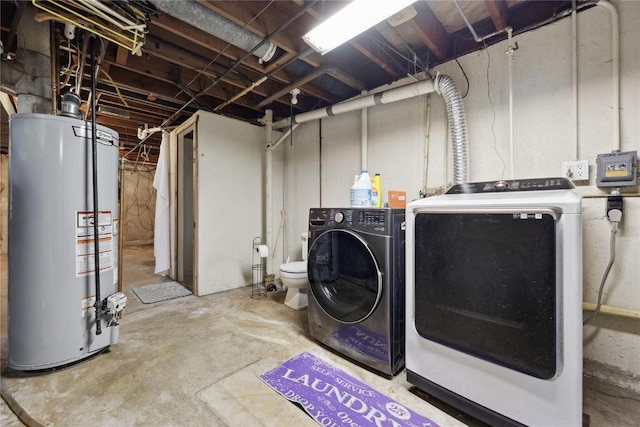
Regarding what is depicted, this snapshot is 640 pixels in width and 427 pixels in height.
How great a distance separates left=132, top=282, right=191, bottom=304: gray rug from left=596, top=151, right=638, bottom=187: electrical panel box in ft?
11.9

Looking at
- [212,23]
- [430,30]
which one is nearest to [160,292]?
[212,23]

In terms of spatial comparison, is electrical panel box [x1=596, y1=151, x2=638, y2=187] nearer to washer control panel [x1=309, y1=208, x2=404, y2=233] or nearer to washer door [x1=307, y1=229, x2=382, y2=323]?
washer control panel [x1=309, y1=208, x2=404, y2=233]

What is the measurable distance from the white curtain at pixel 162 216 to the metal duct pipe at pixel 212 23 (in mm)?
2192

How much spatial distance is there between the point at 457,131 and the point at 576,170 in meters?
0.72

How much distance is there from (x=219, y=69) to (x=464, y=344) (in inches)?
112

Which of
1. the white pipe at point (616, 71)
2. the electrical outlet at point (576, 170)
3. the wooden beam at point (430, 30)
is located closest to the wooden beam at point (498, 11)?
the wooden beam at point (430, 30)

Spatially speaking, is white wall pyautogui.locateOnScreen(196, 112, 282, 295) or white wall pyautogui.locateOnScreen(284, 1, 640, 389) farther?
white wall pyautogui.locateOnScreen(196, 112, 282, 295)

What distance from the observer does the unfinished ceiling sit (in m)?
1.62

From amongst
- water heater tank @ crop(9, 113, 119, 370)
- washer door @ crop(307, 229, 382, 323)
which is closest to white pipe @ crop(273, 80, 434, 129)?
washer door @ crop(307, 229, 382, 323)

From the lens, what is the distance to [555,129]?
1.69 meters

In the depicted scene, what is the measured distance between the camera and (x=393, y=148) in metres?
2.48

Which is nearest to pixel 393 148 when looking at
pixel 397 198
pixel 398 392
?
pixel 397 198

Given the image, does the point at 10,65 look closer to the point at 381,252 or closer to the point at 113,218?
the point at 113,218

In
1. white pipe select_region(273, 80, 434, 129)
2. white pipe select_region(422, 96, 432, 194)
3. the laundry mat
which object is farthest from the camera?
white pipe select_region(422, 96, 432, 194)
